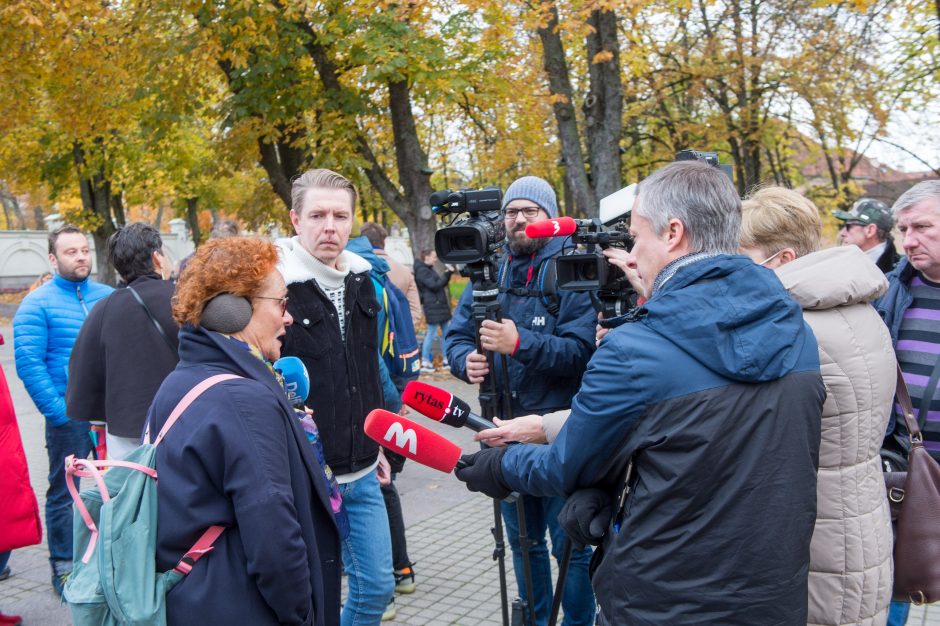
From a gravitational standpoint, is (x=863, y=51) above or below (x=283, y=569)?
above

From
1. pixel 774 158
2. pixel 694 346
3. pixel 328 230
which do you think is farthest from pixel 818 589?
pixel 774 158

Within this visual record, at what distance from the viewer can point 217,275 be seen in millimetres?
2551

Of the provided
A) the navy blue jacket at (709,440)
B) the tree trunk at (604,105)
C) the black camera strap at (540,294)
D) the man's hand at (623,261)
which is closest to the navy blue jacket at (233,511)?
the navy blue jacket at (709,440)

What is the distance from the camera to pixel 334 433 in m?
3.44

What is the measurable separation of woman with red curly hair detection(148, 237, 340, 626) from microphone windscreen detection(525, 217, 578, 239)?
1.06 meters

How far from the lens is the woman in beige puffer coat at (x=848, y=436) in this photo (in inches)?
93.5

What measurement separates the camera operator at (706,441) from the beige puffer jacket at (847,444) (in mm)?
266

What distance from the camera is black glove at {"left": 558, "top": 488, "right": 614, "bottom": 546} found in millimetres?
2172

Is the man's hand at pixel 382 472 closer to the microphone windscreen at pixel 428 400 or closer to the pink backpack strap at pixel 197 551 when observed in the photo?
the microphone windscreen at pixel 428 400

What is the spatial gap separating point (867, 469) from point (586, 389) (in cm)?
95

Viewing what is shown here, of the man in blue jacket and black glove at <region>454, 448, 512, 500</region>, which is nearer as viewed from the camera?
black glove at <region>454, 448, 512, 500</region>

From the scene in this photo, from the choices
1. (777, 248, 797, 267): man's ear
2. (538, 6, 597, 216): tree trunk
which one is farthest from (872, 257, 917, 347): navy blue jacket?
(538, 6, 597, 216): tree trunk

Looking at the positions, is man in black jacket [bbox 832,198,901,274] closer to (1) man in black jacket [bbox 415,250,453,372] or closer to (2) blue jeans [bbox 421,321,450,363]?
(1) man in black jacket [bbox 415,250,453,372]

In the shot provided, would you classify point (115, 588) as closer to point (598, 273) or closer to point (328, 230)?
point (328, 230)
